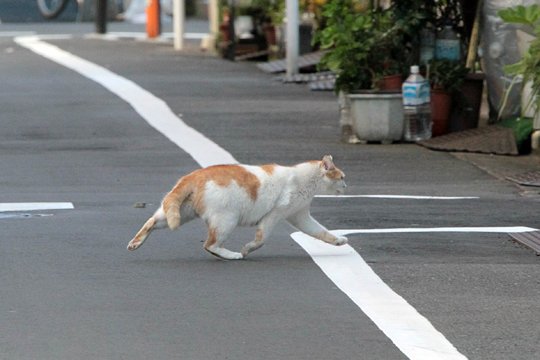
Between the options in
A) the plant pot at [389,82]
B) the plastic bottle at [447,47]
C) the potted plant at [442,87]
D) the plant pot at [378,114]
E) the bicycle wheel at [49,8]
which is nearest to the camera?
the plant pot at [378,114]

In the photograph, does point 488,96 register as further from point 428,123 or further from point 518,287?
point 518,287

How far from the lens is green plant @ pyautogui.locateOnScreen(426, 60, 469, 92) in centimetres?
1797

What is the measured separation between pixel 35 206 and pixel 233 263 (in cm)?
322

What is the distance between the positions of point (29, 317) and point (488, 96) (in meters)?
11.3

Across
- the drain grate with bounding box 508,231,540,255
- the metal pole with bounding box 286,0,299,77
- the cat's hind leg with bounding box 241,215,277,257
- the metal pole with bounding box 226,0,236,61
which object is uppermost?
the cat's hind leg with bounding box 241,215,277,257

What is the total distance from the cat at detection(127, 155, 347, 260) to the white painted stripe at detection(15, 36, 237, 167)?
18.1ft

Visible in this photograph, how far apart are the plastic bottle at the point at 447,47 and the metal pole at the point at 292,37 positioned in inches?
313

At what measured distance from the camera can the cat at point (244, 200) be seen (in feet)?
32.2

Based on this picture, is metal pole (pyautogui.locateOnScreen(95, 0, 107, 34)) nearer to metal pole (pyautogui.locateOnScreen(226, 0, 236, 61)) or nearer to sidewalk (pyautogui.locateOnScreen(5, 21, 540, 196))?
sidewalk (pyautogui.locateOnScreen(5, 21, 540, 196))

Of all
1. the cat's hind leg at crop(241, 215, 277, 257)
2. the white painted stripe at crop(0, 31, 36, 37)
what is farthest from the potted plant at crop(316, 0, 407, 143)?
the white painted stripe at crop(0, 31, 36, 37)

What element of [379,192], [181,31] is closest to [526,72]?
[379,192]

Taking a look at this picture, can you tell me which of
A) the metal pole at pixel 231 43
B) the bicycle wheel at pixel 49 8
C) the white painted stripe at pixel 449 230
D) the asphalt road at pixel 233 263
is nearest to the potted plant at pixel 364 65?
the asphalt road at pixel 233 263

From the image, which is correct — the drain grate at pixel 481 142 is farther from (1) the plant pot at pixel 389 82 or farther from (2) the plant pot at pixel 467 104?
(1) the plant pot at pixel 389 82

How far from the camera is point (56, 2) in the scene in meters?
45.2
